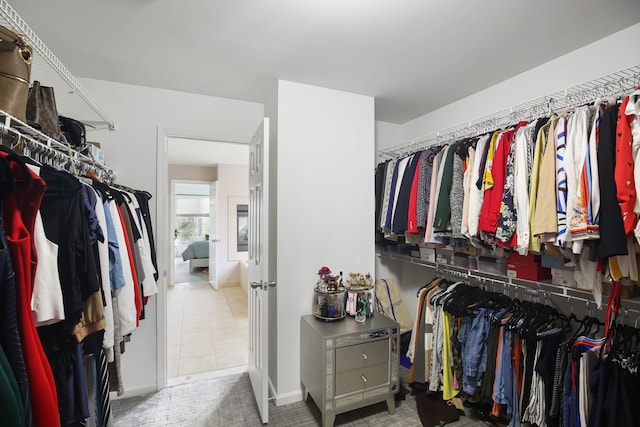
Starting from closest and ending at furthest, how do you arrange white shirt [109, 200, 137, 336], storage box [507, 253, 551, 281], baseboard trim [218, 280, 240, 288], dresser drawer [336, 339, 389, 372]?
white shirt [109, 200, 137, 336] → storage box [507, 253, 551, 281] → dresser drawer [336, 339, 389, 372] → baseboard trim [218, 280, 240, 288]

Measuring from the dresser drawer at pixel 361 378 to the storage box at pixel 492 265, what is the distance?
95cm

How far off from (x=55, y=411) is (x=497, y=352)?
2.15 meters

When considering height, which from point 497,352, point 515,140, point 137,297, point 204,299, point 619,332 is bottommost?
point 204,299

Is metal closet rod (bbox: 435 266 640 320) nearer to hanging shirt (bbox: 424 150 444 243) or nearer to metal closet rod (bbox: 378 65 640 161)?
hanging shirt (bbox: 424 150 444 243)

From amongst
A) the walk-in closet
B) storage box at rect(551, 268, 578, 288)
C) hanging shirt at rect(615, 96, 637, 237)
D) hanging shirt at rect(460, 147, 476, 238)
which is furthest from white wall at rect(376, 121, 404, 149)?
hanging shirt at rect(615, 96, 637, 237)

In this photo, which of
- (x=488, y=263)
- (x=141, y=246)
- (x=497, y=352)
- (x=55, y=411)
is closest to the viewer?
(x=55, y=411)

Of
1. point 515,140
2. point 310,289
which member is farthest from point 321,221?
point 515,140

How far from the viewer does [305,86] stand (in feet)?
7.86

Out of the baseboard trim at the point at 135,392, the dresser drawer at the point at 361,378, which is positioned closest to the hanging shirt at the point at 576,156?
the dresser drawer at the point at 361,378

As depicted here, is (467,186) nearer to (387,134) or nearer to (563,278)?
(563,278)

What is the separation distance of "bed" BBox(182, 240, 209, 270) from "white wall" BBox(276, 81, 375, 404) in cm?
607

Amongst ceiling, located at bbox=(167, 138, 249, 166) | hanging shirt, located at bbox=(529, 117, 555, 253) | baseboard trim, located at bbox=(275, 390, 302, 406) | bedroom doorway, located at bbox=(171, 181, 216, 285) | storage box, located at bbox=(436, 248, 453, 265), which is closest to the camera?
hanging shirt, located at bbox=(529, 117, 555, 253)

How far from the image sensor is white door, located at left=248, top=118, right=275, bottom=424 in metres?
1.98

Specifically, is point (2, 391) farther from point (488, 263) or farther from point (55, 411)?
point (488, 263)
